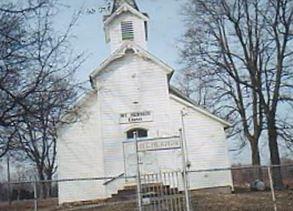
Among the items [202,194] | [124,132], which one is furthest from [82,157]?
[202,194]

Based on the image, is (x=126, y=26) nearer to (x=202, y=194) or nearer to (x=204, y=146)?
(x=204, y=146)

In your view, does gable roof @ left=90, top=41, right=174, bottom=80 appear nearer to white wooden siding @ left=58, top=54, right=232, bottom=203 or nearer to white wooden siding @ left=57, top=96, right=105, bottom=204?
white wooden siding @ left=58, top=54, right=232, bottom=203

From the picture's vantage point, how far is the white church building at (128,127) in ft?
104

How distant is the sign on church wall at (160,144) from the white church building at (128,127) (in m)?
10.5

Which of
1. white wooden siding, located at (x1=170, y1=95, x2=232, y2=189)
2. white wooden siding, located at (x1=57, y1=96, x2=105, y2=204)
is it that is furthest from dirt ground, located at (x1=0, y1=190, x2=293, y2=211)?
white wooden siding, located at (x1=57, y1=96, x2=105, y2=204)

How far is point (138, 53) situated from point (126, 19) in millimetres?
3830

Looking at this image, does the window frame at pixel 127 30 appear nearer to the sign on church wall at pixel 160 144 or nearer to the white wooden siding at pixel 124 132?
the white wooden siding at pixel 124 132

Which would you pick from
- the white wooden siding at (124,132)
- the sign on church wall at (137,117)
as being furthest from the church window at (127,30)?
the sign on church wall at (137,117)

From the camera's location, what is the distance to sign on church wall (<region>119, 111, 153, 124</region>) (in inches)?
1268

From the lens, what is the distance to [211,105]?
130ft

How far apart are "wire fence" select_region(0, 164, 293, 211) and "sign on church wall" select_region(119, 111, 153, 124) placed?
3.62 meters

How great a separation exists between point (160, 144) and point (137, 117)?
12.2 meters

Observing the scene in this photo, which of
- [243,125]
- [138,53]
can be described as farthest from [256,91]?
[138,53]

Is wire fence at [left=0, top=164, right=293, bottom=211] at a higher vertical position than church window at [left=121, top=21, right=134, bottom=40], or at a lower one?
lower
